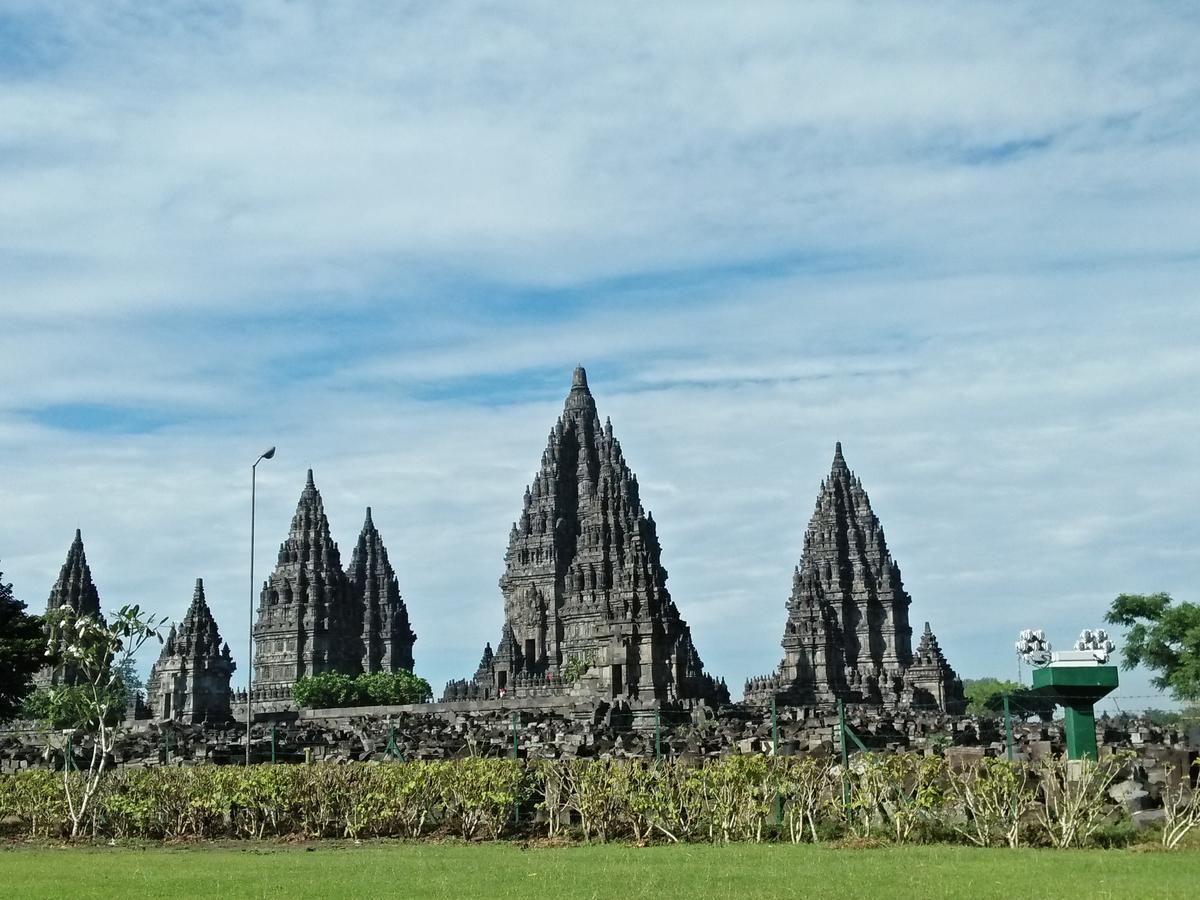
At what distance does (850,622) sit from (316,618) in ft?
114

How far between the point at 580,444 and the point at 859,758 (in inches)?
3307

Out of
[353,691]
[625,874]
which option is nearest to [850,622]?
[353,691]

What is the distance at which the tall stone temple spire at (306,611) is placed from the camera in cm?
9156

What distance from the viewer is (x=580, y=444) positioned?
103m

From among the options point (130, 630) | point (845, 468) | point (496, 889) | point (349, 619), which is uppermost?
point (845, 468)

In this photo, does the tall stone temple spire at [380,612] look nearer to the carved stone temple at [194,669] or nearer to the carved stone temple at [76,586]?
the carved stone temple at [76,586]

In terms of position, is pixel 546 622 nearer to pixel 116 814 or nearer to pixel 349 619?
pixel 349 619

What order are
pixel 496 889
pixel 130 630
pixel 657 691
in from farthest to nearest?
1. pixel 657 691
2. pixel 130 630
3. pixel 496 889

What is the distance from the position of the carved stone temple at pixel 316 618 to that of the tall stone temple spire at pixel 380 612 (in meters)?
0.07

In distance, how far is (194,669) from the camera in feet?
223

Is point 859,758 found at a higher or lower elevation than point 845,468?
lower

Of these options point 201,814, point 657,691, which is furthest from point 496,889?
point 657,691

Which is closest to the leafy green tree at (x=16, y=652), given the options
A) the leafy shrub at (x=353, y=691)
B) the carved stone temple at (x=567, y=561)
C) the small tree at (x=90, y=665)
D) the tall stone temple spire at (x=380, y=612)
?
the small tree at (x=90, y=665)

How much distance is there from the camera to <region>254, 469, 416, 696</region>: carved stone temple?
91.6m
